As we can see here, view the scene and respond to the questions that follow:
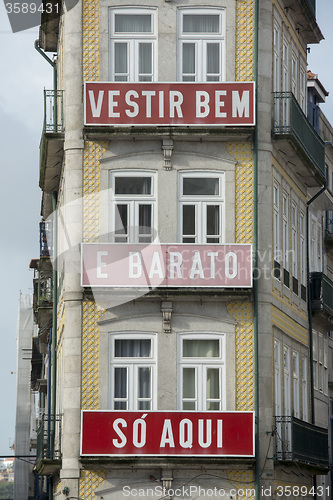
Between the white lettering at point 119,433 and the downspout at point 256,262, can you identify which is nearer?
the white lettering at point 119,433

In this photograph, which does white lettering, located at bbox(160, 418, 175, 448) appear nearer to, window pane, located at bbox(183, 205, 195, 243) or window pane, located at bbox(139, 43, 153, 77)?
window pane, located at bbox(183, 205, 195, 243)

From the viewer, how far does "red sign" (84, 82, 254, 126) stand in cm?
3184

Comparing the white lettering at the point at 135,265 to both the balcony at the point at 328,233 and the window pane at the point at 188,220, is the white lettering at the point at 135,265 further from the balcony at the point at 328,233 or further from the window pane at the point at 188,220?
the balcony at the point at 328,233

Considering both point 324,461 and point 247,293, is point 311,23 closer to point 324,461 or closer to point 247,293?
point 247,293

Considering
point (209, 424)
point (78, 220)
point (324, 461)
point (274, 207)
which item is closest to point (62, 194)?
point (78, 220)

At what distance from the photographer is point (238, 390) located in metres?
31.3

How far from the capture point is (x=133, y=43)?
107ft

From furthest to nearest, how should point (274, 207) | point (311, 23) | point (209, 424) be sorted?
point (311, 23), point (274, 207), point (209, 424)

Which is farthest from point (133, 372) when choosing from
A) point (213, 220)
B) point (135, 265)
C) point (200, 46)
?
point (200, 46)

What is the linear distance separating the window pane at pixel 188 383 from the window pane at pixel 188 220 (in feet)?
11.1

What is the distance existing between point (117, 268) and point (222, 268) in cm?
256

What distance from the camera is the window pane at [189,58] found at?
32.8 metres

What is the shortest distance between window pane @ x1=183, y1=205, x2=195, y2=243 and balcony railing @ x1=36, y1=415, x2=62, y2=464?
5.57m

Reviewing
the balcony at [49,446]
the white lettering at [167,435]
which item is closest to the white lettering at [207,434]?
the white lettering at [167,435]
